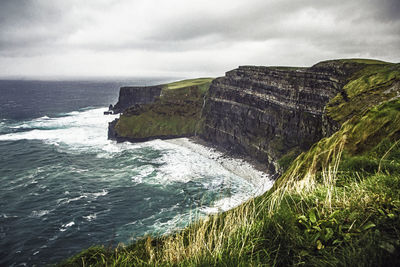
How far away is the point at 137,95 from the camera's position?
136 m

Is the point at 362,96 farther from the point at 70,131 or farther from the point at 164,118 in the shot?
the point at 70,131

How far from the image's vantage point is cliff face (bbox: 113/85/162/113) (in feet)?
433

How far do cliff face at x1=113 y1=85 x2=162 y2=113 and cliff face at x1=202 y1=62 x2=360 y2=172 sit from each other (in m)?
46.2

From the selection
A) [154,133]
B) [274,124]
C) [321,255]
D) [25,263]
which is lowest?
[25,263]

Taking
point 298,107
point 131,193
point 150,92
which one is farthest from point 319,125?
point 150,92

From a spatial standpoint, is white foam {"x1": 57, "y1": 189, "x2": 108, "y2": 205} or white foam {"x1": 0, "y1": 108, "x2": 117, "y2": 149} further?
white foam {"x1": 0, "y1": 108, "x2": 117, "y2": 149}

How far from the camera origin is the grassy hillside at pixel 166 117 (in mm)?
90812

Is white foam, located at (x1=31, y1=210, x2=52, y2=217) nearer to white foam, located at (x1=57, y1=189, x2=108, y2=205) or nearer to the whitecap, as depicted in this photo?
white foam, located at (x1=57, y1=189, x2=108, y2=205)

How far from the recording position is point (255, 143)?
241ft

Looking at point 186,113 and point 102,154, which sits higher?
point 186,113

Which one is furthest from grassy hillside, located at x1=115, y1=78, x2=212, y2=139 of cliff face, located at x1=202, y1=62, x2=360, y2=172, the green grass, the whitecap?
the green grass

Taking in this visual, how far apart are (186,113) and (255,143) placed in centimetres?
4012

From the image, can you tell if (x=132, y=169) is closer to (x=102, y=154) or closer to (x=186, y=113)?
(x=102, y=154)

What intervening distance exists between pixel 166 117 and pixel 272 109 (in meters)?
47.3
